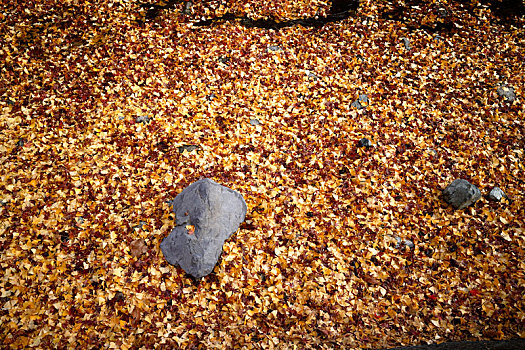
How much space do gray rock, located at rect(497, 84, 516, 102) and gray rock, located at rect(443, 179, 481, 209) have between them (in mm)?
3331

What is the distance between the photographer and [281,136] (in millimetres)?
6590

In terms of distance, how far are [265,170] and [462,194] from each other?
392 centimetres

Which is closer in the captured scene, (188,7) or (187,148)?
(187,148)

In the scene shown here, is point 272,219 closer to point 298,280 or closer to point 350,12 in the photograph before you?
point 298,280

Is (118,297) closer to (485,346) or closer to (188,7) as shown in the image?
(485,346)

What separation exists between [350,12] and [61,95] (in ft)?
27.8

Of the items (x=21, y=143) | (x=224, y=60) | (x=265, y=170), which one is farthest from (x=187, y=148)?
(x=21, y=143)

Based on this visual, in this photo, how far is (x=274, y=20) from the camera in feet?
28.6

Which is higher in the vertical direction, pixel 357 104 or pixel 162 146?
pixel 357 104

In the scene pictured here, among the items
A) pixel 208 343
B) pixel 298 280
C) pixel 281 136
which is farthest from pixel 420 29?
pixel 208 343

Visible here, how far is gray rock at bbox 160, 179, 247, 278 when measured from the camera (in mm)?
4602

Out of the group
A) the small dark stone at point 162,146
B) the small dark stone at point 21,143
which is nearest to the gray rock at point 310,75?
the small dark stone at point 162,146

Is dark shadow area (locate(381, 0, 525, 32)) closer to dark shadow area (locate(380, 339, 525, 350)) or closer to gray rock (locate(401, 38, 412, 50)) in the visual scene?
gray rock (locate(401, 38, 412, 50))

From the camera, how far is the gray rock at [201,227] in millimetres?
4602
